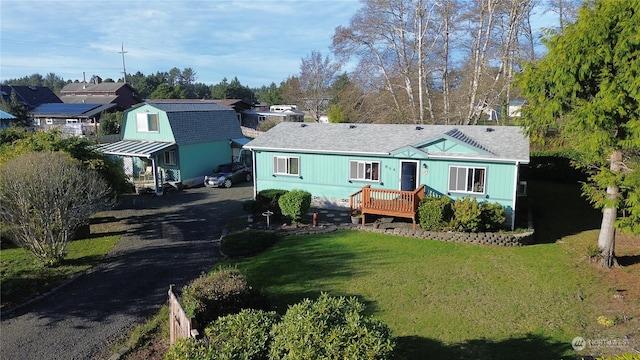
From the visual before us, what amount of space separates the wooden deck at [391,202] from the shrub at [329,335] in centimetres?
1200

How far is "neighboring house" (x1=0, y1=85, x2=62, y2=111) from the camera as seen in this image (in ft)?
213

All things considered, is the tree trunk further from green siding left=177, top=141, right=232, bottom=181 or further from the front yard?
green siding left=177, top=141, right=232, bottom=181

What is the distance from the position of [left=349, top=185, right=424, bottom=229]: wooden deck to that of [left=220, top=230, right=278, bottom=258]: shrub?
4.48 m

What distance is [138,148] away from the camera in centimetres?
2988

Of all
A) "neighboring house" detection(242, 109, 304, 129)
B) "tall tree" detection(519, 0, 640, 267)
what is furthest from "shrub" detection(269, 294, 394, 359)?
"neighboring house" detection(242, 109, 304, 129)

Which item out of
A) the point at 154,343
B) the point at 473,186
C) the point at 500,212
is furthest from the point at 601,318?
the point at 154,343

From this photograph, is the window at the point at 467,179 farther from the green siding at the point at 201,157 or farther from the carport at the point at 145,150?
the green siding at the point at 201,157

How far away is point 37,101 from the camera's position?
68.6 metres

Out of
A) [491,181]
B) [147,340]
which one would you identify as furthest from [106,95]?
[147,340]

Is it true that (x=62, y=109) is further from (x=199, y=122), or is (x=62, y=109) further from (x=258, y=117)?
(x=199, y=122)

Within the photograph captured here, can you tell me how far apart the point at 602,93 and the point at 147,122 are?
2857cm

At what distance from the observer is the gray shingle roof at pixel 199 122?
31016 millimetres

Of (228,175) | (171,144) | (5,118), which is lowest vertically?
(228,175)

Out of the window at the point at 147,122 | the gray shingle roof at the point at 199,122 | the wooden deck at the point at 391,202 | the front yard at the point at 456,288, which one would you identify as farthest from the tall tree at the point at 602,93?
the window at the point at 147,122
